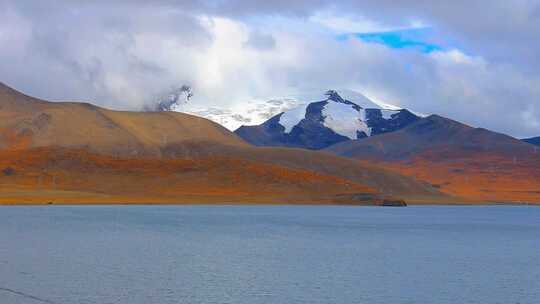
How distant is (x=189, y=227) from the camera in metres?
117

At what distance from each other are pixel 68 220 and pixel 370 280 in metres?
70.2

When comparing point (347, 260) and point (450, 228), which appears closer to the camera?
point (347, 260)

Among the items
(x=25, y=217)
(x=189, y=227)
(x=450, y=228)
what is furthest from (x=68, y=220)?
(x=450, y=228)

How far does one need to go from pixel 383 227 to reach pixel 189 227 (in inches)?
1217

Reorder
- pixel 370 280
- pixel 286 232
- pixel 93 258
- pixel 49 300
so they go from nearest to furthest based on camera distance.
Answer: pixel 49 300, pixel 370 280, pixel 93 258, pixel 286 232

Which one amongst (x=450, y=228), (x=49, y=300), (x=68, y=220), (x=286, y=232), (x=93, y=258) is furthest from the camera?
(x=450, y=228)

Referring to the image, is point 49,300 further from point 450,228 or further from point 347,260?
point 450,228

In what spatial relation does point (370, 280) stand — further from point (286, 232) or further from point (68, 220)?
point (68, 220)

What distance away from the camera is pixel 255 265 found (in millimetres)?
71250

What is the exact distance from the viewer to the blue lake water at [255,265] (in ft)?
185

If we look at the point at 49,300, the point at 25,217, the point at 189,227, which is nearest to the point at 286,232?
the point at 189,227

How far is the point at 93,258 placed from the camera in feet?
240

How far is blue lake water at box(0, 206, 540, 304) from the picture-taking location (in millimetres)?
56250

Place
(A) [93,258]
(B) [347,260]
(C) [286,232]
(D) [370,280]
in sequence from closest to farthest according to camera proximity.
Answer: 1. (D) [370,280]
2. (A) [93,258]
3. (B) [347,260]
4. (C) [286,232]
